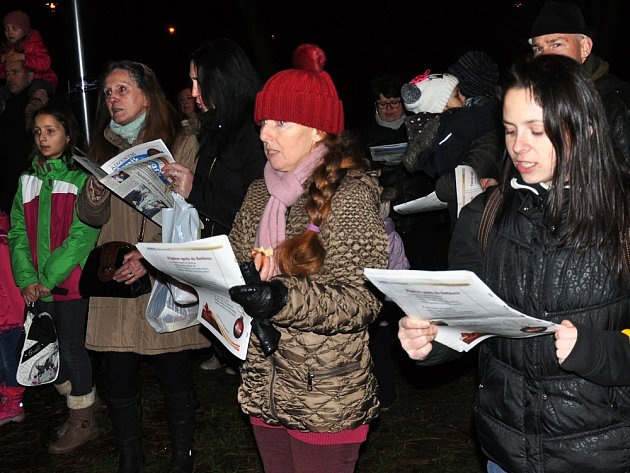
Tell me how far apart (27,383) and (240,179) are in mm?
2382

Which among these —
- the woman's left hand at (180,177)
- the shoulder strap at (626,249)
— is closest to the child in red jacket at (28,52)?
the woman's left hand at (180,177)

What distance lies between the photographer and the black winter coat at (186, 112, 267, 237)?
402 centimetres

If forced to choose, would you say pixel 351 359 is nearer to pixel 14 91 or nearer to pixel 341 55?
pixel 14 91

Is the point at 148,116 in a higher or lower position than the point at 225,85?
lower

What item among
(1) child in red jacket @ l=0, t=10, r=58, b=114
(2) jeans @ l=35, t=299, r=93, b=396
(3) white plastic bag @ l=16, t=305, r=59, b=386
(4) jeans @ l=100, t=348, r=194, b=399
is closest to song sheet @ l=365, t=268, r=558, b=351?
(4) jeans @ l=100, t=348, r=194, b=399

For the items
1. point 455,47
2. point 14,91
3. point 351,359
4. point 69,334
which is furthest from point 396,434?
point 455,47

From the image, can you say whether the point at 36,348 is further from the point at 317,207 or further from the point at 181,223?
the point at 317,207

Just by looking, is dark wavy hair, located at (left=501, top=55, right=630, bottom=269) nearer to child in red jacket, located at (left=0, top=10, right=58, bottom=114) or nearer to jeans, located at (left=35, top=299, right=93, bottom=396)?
jeans, located at (left=35, top=299, right=93, bottom=396)

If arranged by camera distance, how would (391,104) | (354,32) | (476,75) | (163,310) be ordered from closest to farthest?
(163,310) → (476,75) → (391,104) → (354,32)

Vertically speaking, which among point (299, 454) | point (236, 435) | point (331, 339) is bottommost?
point (236, 435)

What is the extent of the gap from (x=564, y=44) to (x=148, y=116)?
219 centimetres

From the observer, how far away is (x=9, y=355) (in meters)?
6.21

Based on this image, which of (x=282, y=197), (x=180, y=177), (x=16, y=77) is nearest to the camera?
(x=282, y=197)

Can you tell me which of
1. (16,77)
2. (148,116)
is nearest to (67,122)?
(148,116)
